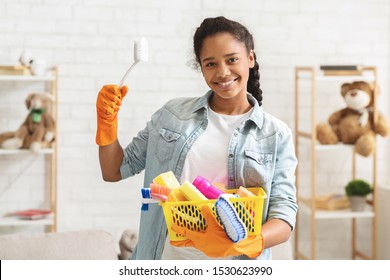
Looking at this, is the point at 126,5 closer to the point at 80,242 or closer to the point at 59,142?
the point at 59,142

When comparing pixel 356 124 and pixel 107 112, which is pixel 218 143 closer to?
pixel 107 112

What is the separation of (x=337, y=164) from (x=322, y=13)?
0.85 metres

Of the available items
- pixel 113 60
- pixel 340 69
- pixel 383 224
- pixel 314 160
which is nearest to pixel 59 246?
pixel 113 60

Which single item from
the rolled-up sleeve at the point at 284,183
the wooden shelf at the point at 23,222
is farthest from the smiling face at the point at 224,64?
the wooden shelf at the point at 23,222

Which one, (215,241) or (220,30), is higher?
(220,30)

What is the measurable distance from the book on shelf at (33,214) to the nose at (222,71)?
2100 millimetres

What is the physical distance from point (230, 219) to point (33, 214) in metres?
2.22

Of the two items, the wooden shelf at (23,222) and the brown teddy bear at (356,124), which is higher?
the brown teddy bear at (356,124)

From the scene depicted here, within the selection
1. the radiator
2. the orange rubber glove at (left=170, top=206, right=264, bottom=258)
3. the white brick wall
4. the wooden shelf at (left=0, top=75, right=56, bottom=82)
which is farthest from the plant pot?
the orange rubber glove at (left=170, top=206, right=264, bottom=258)

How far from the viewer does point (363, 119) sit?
361cm

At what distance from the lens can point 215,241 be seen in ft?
4.58

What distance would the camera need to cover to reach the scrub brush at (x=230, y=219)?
1.33 m

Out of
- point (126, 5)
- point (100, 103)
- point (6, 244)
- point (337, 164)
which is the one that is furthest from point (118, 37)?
point (100, 103)

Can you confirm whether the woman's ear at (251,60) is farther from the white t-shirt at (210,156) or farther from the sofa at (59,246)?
the sofa at (59,246)
